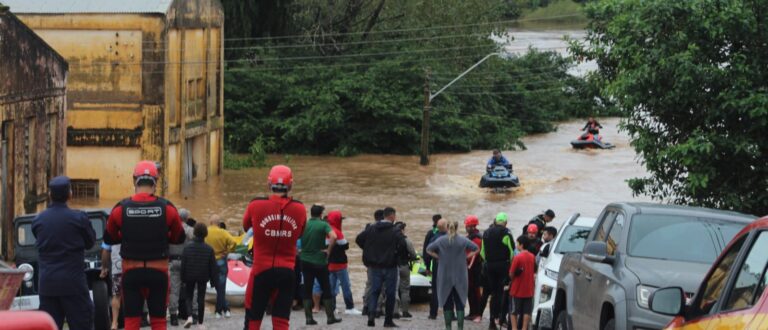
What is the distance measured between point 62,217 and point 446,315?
268 inches

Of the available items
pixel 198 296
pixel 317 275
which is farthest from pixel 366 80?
pixel 198 296

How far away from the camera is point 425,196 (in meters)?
46.5

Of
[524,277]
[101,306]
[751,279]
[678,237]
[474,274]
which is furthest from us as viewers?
[474,274]

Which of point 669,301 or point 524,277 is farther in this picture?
point 524,277

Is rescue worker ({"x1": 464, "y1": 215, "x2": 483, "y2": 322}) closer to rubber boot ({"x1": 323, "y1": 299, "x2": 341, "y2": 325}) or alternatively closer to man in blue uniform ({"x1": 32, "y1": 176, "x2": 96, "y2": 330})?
rubber boot ({"x1": 323, "y1": 299, "x2": 341, "y2": 325})

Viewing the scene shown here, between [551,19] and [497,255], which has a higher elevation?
[551,19]

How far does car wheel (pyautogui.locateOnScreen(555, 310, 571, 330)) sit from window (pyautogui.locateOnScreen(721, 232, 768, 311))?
544cm

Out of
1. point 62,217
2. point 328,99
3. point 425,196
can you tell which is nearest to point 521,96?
point 328,99

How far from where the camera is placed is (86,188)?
42.5 meters

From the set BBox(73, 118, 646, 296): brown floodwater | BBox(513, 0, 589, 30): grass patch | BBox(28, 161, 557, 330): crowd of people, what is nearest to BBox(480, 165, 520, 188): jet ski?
BBox(73, 118, 646, 296): brown floodwater

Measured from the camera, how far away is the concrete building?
25.2m

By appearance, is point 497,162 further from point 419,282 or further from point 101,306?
point 101,306

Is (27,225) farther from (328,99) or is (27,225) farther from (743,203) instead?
(328,99)

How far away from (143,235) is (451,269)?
661cm
